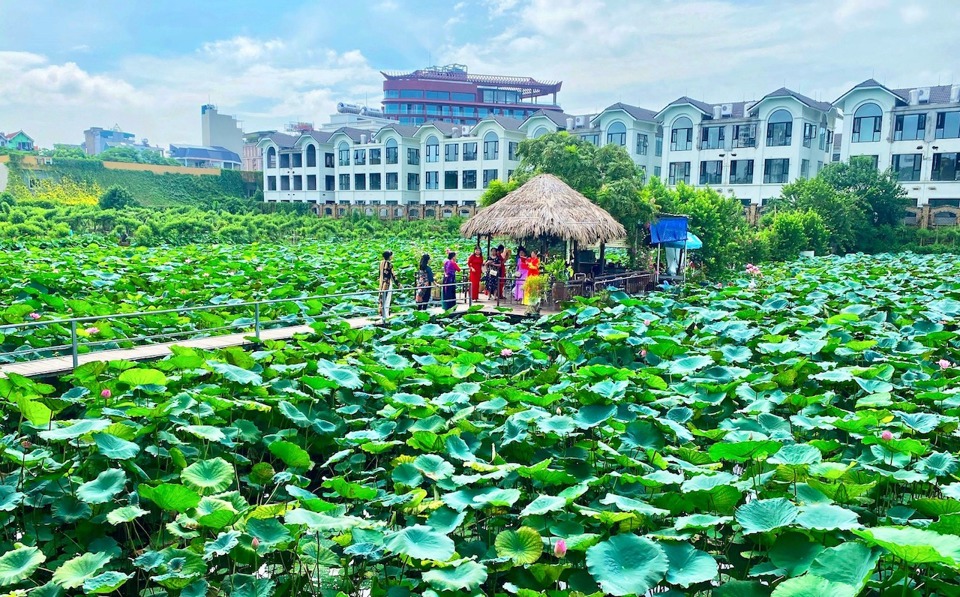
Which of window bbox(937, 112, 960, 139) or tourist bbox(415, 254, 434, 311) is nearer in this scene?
tourist bbox(415, 254, 434, 311)

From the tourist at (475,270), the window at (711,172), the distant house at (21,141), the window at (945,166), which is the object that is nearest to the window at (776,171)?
the window at (711,172)

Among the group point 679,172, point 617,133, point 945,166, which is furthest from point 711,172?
point 945,166

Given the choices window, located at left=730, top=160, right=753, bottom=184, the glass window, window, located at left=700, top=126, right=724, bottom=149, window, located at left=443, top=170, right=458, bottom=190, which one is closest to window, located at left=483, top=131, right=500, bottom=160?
window, located at left=443, top=170, right=458, bottom=190

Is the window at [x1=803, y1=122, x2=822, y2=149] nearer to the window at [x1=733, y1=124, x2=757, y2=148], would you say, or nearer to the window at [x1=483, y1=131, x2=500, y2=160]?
the window at [x1=733, y1=124, x2=757, y2=148]

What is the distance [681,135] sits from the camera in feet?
117

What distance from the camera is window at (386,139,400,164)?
4269 centimetres

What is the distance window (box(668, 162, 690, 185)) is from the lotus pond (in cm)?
2979

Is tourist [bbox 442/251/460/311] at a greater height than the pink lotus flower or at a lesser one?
greater

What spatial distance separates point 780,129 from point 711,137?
3378 millimetres

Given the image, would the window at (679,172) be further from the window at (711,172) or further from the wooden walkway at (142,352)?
the wooden walkway at (142,352)

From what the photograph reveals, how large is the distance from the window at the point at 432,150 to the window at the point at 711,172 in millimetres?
15255

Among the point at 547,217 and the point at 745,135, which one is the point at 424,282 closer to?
the point at 547,217

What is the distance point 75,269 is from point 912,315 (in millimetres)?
13370

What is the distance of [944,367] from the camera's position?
6.27 m
